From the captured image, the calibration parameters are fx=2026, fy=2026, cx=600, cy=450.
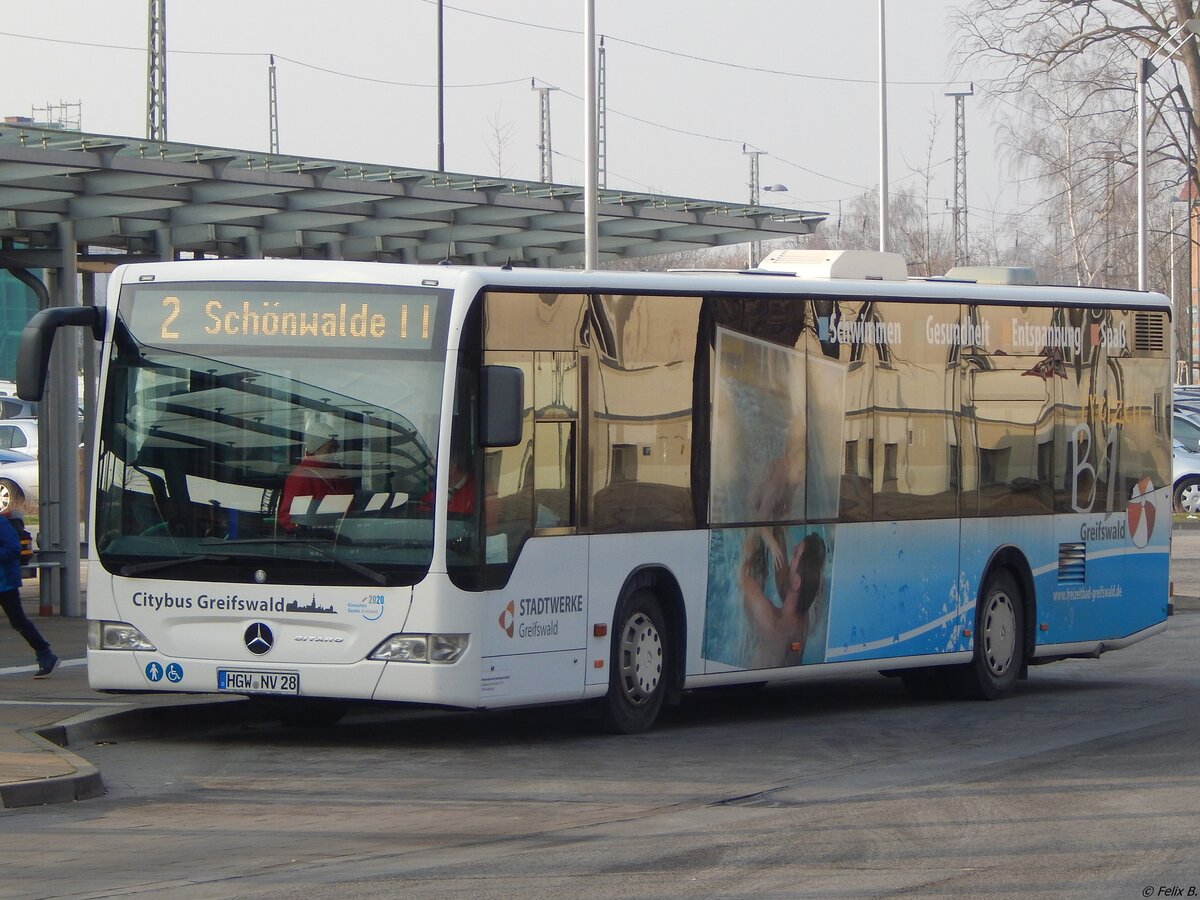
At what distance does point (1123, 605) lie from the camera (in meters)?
16.3

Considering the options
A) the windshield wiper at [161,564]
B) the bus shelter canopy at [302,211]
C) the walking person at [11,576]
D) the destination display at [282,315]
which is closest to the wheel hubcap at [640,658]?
the destination display at [282,315]

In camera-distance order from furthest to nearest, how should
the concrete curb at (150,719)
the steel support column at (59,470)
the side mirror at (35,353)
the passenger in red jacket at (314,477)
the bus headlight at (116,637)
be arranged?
the steel support column at (59,470) → the concrete curb at (150,719) → the bus headlight at (116,637) → the passenger in red jacket at (314,477) → the side mirror at (35,353)

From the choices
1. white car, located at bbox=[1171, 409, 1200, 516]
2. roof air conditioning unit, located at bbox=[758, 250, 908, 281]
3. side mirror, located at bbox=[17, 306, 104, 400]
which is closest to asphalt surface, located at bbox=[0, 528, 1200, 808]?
side mirror, located at bbox=[17, 306, 104, 400]

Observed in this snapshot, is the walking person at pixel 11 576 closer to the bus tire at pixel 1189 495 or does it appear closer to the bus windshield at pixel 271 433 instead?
the bus windshield at pixel 271 433

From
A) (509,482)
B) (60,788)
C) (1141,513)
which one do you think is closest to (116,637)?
(60,788)

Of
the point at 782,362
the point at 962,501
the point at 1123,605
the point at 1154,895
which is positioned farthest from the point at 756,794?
the point at 1123,605

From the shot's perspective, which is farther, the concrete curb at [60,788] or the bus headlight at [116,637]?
the bus headlight at [116,637]

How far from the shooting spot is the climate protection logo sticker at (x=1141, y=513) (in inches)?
645

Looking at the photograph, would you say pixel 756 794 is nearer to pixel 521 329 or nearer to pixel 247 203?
pixel 521 329

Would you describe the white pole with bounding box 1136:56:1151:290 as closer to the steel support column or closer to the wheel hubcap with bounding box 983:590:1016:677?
the wheel hubcap with bounding box 983:590:1016:677

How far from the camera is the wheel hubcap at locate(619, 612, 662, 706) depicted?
40.5 feet

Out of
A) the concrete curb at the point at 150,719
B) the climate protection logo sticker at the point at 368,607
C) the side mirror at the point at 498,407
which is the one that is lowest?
the concrete curb at the point at 150,719

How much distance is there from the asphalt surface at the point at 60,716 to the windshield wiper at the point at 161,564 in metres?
1.02

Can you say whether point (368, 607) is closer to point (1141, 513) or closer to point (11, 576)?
point (11, 576)
